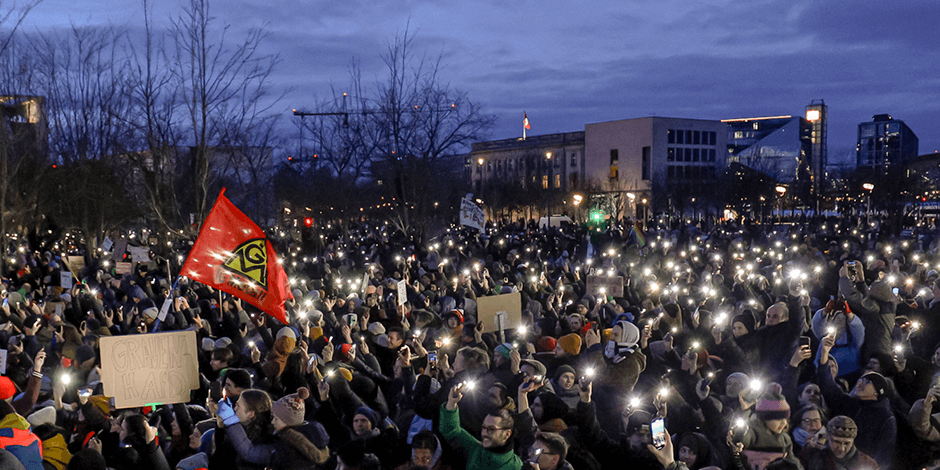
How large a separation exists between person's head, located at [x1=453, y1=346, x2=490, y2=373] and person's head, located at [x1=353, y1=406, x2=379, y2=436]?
0.99 meters

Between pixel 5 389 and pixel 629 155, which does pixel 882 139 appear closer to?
pixel 629 155

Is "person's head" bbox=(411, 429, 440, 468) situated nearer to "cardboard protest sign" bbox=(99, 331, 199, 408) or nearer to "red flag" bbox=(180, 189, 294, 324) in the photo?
"cardboard protest sign" bbox=(99, 331, 199, 408)

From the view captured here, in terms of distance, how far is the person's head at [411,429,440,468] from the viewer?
441 cm

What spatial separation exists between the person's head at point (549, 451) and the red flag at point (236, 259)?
365cm

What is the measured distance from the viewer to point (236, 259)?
7.23 meters

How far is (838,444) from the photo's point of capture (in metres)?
4.41

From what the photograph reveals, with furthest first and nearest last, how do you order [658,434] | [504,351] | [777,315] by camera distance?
[777,315] → [504,351] → [658,434]

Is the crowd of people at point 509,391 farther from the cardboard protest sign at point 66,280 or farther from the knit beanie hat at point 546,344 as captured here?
the cardboard protest sign at point 66,280

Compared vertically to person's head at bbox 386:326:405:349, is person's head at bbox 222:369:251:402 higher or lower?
higher

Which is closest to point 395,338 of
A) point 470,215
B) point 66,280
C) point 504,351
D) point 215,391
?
point 504,351

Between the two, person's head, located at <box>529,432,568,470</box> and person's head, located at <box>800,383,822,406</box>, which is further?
person's head, located at <box>800,383,822,406</box>

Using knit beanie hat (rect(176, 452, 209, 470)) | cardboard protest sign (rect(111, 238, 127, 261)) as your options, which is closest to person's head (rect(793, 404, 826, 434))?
knit beanie hat (rect(176, 452, 209, 470))

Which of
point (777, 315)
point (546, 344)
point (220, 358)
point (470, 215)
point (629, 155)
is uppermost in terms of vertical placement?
point (629, 155)

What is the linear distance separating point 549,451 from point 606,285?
257 inches
